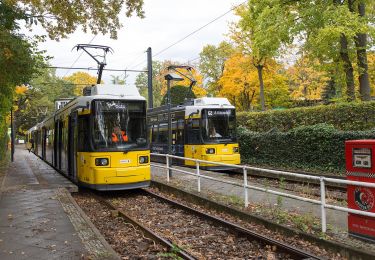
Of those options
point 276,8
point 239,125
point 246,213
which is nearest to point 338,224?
point 246,213

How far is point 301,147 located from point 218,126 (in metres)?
3.75

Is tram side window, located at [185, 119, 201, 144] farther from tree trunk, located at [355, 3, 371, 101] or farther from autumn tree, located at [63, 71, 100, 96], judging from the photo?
autumn tree, located at [63, 71, 100, 96]

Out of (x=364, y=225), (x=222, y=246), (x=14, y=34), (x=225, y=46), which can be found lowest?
(x=222, y=246)

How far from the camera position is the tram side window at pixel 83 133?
1205cm

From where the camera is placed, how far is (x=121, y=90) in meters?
12.6

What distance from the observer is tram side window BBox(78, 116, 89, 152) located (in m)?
12.1

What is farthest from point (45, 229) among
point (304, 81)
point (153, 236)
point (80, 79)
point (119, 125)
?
point (80, 79)

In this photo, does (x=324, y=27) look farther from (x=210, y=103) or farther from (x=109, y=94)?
(x=109, y=94)

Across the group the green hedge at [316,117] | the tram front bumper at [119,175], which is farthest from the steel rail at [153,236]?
the green hedge at [316,117]

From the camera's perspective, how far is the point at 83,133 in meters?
12.3

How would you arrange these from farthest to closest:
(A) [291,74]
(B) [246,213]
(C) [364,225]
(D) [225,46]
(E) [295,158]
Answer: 1. (A) [291,74]
2. (D) [225,46]
3. (E) [295,158]
4. (B) [246,213]
5. (C) [364,225]

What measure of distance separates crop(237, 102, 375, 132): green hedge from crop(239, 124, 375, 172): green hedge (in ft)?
3.57

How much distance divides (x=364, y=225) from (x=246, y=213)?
9.54 feet

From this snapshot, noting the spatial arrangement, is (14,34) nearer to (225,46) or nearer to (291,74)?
(225,46)
